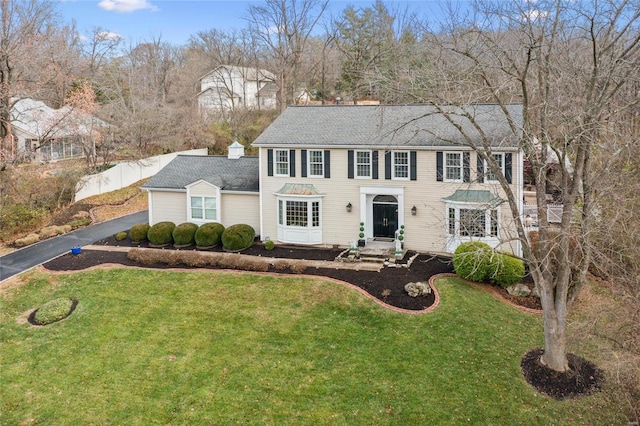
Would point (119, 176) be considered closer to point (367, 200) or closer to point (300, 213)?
point (300, 213)

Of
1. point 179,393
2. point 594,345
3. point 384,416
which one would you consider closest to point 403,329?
point 384,416

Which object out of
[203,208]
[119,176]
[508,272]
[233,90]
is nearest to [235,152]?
[203,208]

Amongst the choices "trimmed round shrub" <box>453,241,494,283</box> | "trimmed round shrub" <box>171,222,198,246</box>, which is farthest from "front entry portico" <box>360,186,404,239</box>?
"trimmed round shrub" <box>171,222,198,246</box>

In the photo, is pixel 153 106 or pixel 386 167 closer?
pixel 386 167

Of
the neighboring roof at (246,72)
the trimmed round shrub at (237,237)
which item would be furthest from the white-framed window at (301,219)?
the neighboring roof at (246,72)

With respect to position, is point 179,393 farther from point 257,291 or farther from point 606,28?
point 606,28
